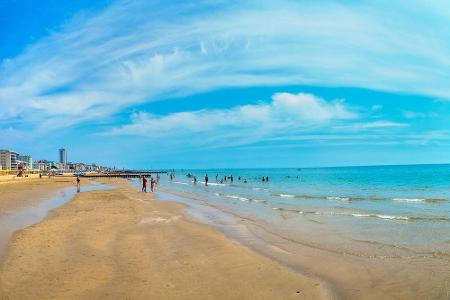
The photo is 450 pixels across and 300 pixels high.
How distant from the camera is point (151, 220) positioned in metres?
18.6

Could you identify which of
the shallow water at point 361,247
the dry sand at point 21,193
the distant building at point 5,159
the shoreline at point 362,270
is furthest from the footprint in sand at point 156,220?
the distant building at point 5,159

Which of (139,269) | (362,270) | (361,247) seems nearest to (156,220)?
(139,269)

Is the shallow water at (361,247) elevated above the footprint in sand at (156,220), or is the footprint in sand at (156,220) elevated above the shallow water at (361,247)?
the footprint in sand at (156,220)

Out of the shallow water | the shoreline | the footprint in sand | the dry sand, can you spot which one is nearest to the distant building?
the dry sand

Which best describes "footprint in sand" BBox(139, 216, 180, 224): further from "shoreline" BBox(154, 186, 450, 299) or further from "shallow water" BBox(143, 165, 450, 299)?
"shoreline" BBox(154, 186, 450, 299)

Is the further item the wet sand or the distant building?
the distant building

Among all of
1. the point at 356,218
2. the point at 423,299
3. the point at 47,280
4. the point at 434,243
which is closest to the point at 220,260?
the point at 47,280

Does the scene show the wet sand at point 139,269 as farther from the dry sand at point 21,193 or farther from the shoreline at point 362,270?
the dry sand at point 21,193

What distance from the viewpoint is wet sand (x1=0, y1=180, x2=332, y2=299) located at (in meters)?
7.39

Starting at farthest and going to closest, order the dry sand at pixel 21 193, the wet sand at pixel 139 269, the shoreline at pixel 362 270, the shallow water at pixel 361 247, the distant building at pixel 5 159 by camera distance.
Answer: the distant building at pixel 5 159 < the dry sand at pixel 21 193 < the shallow water at pixel 361 247 < the shoreline at pixel 362 270 < the wet sand at pixel 139 269

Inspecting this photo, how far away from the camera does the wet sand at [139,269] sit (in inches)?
291

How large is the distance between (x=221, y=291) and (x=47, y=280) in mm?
3824

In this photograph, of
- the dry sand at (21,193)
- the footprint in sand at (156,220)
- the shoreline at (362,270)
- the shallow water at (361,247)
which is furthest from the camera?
the dry sand at (21,193)

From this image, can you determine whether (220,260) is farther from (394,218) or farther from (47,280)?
(394,218)
